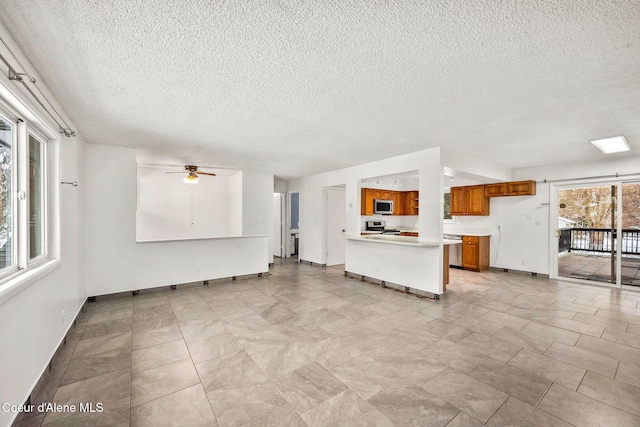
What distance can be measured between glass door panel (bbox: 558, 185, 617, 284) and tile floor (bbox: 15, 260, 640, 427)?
64.2 inches

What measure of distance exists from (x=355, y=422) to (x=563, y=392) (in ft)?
5.27

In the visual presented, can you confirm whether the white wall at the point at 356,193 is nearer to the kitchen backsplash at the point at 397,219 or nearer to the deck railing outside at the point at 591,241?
the kitchen backsplash at the point at 397,219

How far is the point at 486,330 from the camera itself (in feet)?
10.3

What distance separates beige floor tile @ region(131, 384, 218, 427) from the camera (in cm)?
172

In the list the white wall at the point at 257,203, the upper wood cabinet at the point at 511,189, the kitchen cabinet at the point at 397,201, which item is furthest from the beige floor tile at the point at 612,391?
the kitchen cabinet at the point at 397,201

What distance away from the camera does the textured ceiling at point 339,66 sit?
1472mm

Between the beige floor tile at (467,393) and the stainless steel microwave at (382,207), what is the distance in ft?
19.4

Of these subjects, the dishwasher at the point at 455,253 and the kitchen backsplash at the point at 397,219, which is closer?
the dishwasher at the point at 455,253

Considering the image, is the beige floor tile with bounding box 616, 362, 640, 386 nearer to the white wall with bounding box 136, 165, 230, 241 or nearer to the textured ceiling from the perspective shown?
the textured ceiling

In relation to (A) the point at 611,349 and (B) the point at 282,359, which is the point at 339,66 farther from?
(A) the point at 611,349

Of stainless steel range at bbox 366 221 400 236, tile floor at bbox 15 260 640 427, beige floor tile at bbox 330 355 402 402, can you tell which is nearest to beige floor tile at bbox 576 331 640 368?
tile floor at bbox 15 260 640 427

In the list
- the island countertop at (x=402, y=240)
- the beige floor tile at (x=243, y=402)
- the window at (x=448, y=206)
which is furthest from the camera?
the window at (x=448, y=206)

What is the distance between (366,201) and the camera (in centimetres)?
787

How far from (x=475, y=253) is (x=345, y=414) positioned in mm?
5820
